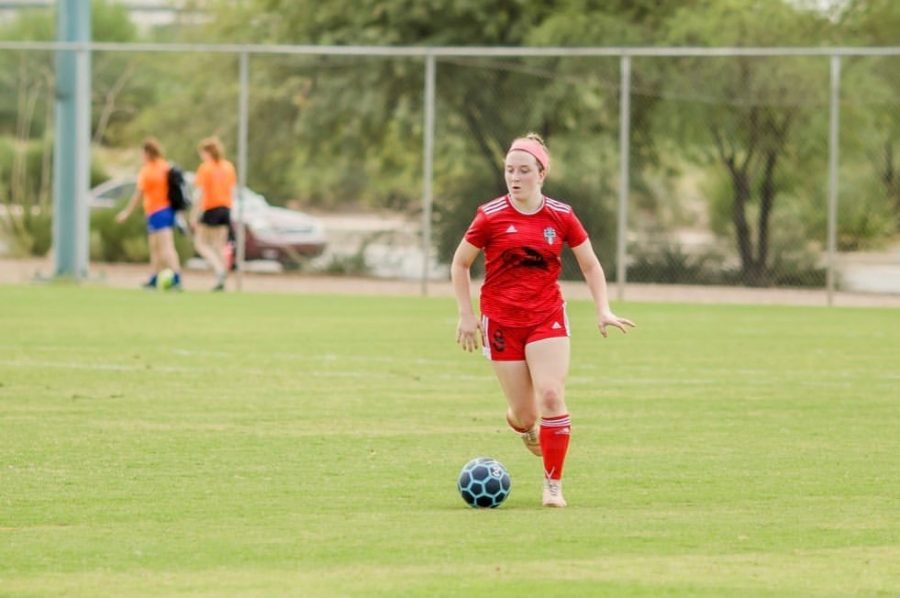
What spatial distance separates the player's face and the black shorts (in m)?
17.1

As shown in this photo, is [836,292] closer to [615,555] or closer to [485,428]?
[485,428]

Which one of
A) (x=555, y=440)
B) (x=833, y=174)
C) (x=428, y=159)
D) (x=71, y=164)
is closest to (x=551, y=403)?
(x=555, y=440)

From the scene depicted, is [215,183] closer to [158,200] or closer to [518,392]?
[158,200]

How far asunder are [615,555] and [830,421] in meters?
5.08

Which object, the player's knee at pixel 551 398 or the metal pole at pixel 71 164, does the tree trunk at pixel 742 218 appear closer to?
the metal pole at pixel 71 164

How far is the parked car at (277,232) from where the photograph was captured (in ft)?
91.4

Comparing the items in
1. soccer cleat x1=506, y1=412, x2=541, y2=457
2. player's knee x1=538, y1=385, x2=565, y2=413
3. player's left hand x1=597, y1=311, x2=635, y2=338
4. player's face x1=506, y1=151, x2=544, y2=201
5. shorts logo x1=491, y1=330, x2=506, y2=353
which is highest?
player's face x1=506, y1=151, x2=544, y2=201

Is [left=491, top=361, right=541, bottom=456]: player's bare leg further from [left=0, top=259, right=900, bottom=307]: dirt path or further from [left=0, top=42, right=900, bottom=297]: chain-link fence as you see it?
[left=0, top=259, right=900, bottom=307]: dirt path

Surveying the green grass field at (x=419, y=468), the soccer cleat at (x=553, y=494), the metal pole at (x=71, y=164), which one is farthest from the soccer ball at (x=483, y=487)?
the metal pole at (x=71, y=164)

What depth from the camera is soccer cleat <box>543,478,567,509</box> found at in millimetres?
8258

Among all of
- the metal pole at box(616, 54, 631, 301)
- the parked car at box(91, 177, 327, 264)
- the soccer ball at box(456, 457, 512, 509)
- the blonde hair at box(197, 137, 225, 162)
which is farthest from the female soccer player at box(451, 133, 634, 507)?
the parked car at box(91, 177, 327, 264)

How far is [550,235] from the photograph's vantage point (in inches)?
347

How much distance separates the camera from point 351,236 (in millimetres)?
27453

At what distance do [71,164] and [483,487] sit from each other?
19071 millimetres
